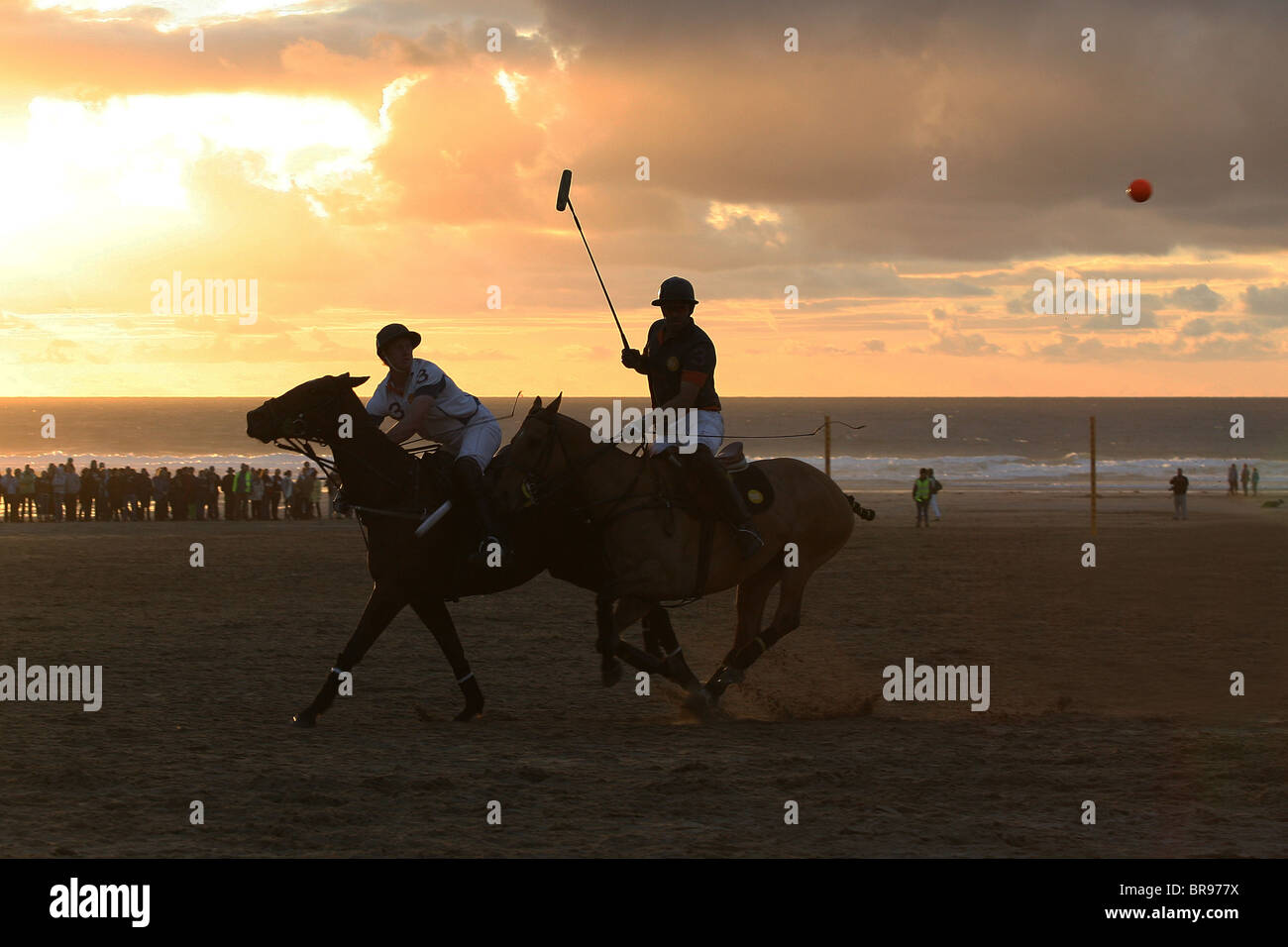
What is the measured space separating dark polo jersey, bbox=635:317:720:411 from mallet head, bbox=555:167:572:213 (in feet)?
4.63

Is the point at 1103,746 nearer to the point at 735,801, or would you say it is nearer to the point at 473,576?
the point at 735,801

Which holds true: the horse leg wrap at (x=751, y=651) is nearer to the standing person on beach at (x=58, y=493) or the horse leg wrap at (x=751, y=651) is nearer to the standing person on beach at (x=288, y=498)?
the standing person on beach at (x=288, y=498)

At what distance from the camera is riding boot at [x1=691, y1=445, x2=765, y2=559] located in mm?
10969

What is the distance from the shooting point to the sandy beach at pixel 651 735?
7871 millimetres

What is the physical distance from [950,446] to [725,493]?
397 feet

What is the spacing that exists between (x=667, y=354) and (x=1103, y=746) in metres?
4.27

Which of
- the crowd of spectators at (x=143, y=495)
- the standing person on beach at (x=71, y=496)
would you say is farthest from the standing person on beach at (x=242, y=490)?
the standing person on beach at (x=71, y=496)

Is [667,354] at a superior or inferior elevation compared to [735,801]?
superior

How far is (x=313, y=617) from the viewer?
61.9ft

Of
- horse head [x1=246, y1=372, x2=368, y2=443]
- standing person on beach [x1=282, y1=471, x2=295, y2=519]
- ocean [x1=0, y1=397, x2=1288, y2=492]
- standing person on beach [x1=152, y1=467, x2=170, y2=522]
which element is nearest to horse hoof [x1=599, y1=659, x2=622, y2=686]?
horse head [x1=246, y1=372, x2=368, y2=443]

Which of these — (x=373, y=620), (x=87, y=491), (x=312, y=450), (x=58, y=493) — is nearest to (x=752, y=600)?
(x=373, y=620)

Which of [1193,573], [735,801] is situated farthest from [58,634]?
[1193,573]

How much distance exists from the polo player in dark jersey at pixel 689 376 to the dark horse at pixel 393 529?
963 millimetres

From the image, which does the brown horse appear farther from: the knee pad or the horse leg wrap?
the knee pad
